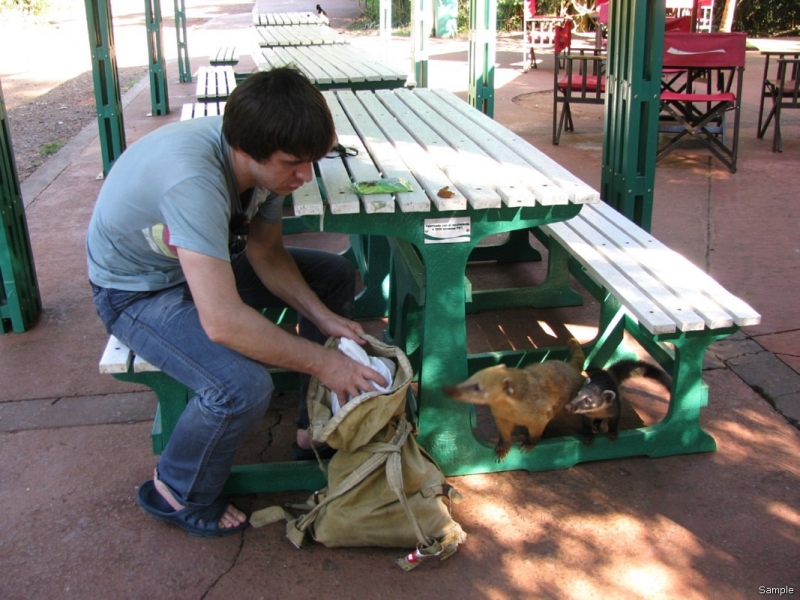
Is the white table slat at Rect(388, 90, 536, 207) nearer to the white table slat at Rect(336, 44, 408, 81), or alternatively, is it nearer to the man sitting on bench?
the man sitting on bench

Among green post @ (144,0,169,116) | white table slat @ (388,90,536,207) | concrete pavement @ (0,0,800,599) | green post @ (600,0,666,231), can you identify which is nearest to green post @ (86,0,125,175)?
concrete pavement @ (0,0,800,599)

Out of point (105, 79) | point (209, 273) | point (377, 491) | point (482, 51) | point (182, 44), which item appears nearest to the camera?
point (209, 273)

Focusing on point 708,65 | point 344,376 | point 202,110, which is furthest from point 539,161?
point 708,65

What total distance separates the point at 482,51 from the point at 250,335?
411 cm

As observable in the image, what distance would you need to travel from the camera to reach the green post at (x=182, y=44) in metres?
11.7

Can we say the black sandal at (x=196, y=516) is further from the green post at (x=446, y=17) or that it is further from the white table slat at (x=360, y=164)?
the green post at (x=446, y=17)

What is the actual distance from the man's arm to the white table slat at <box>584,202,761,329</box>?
1.13 metres

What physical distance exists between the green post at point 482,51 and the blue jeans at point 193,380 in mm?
3813

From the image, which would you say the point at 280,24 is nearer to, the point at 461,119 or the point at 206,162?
the point at 461,119

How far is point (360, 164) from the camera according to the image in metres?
2.92

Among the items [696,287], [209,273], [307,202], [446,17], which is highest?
[446,17]

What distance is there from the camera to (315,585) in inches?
97.0

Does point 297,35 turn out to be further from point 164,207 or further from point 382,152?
point 164,207

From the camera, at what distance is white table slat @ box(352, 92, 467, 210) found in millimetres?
2555
